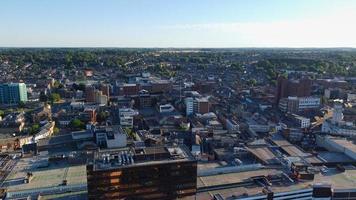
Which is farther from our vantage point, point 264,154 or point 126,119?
point 126,119

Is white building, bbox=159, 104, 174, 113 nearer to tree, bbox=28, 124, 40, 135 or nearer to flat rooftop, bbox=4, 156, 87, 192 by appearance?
tree, bbox=28, 124, 40, 135

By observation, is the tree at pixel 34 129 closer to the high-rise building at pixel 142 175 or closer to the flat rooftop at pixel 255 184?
the high-rise building at pixel 142 175

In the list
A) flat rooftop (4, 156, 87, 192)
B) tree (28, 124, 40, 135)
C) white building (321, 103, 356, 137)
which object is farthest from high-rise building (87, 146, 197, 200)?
white building (321, 103, 356, 137)

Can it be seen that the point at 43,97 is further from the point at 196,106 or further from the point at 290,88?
the point at 290,88

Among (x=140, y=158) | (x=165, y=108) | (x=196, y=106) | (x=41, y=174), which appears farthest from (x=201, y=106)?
(x=140, y=158)

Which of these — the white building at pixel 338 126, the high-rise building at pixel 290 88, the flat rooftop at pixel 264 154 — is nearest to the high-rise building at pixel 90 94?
the high-rise building at pixel 290 88
